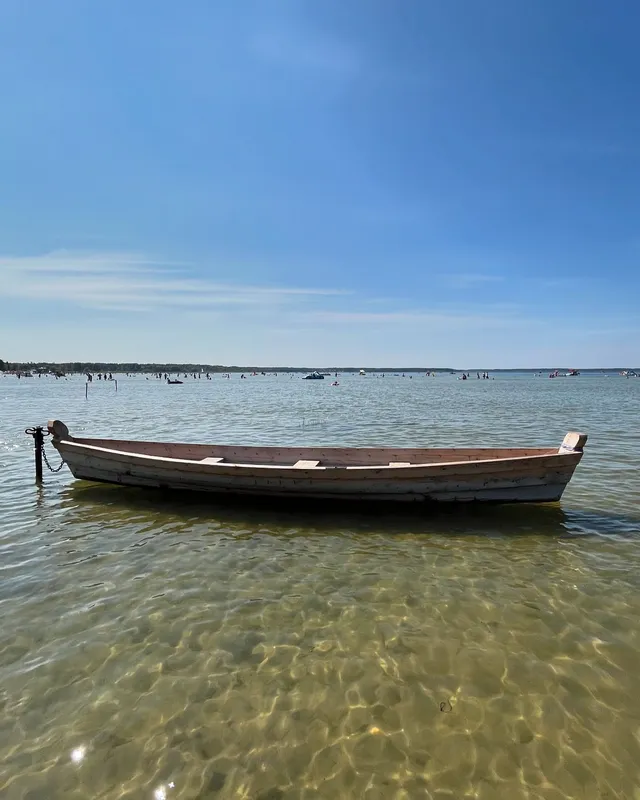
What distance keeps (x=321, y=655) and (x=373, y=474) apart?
551cm

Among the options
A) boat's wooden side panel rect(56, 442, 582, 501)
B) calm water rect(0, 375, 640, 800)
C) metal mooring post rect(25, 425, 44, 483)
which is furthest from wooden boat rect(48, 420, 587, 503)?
metal mooring post rect(25, 425, 44, 483)

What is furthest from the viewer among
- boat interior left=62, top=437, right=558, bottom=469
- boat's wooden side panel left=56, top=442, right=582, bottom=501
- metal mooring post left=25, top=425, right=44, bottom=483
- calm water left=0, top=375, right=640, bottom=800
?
metal mooring post left=25, top=425, right=44, bottom=483

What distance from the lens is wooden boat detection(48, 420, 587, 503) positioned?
10953 mm

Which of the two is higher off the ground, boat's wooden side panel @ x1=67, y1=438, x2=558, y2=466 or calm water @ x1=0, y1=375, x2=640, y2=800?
boat's wooden side panel @ x1=67, y1=438, x2=558, y2=466

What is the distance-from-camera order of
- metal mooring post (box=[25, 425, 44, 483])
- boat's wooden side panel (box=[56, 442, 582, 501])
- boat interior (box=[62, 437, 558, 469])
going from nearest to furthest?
boat's wooden side panel (box=[56, 442, 582, 501]) → boat interior (box=[62, 437, 558, 469]) → metal mooring post (box=[25, 425, 44, 483])

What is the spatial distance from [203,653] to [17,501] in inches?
377

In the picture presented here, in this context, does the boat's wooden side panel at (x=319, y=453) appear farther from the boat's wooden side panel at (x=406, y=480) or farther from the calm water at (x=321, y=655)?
the calm water at (x=321, y=655)

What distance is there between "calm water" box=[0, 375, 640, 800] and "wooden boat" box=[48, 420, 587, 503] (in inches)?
22.0

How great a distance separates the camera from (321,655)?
5.92m

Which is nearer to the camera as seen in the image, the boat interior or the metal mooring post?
the boat interior

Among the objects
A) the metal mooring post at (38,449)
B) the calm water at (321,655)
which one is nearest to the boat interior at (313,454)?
the metal mooring post at (38,449)

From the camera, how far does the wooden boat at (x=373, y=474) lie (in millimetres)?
10953

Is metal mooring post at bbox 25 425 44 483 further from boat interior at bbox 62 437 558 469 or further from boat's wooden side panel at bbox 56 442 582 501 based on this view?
boat's wooden side panel at bbox 56 442 582 501

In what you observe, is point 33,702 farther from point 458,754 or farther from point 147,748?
point 458,754
